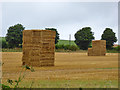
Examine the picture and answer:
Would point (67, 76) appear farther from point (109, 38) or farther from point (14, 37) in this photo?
point (109, 38)

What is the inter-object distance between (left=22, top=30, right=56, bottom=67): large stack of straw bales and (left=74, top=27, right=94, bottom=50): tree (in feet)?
193

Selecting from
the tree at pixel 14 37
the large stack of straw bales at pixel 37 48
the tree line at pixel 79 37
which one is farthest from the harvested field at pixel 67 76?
the tree at pixel 14 37

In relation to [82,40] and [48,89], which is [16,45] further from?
[48,89]

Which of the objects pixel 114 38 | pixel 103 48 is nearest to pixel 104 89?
pixel 103 48

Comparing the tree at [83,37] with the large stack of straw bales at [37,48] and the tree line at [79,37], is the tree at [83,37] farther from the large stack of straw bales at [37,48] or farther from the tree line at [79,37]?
the large stack of straw bales at [37,48]

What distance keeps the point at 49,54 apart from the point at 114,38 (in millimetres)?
62872

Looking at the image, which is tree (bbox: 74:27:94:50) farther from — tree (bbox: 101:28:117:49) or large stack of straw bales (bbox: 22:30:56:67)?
large stack of straw bales (bbox: 22:30:56:67)

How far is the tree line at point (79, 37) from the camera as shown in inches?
2477

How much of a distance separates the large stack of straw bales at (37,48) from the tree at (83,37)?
193 ft

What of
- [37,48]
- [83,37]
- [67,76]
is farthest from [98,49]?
[83,37]

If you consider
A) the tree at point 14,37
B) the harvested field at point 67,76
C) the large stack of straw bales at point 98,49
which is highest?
the tree at point 14,37

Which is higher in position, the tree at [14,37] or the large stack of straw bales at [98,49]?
the tree at [14,37]

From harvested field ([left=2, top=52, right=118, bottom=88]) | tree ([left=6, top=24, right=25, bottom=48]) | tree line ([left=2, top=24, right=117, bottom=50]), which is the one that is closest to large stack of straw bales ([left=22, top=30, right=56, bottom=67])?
harvested field ([left=2, top=52, right=118, bottom=88])

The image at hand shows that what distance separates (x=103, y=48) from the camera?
33125 mm
